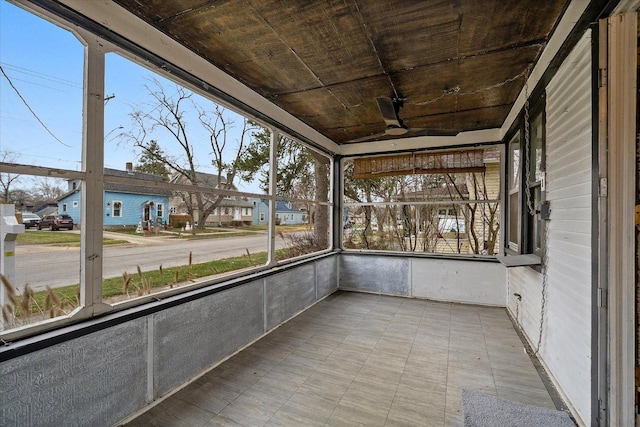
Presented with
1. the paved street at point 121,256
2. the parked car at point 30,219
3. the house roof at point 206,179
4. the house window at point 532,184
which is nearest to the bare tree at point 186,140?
the house roof at point 206,179

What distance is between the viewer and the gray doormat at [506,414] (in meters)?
1.98

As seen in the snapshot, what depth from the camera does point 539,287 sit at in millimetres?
2840

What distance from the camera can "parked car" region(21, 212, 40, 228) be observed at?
1.63m

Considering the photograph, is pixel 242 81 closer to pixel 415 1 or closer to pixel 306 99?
pixel 306 99

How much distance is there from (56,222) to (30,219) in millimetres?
128

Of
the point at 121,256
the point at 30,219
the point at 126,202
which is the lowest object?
the point at 121,256

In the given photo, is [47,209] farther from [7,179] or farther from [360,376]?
[360,376]

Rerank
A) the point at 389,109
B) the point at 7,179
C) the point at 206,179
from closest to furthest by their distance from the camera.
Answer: the point at 7,179, the point at 206,179, the point at 389,109

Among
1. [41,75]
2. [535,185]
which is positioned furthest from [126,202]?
[535,185]

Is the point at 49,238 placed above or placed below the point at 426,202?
below

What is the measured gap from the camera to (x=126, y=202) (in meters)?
2.14

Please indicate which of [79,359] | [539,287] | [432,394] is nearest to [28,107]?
[79,359]

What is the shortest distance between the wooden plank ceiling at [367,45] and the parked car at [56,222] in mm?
1455

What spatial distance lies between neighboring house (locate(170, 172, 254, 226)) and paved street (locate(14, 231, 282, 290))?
225 millimetres
